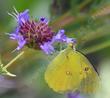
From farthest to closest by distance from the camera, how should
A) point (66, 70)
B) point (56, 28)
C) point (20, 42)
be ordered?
1. point (56, 28)
2. point (66, 70)
3. point (20, 42)

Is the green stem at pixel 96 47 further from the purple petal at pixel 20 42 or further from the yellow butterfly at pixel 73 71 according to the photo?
the purple petal at pixel 20 42

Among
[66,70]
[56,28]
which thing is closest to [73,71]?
[66,70]

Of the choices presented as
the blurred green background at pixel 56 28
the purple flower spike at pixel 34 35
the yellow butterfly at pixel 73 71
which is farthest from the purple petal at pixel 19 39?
the blurred green background at pixel 56 28

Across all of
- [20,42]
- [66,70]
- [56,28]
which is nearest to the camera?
[20,42]

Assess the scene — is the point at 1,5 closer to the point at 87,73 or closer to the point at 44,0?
the point at 44,0

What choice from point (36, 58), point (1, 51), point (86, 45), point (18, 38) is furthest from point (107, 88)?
point (18, 38)

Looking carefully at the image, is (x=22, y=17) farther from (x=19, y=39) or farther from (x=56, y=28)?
(x=56, y=28)

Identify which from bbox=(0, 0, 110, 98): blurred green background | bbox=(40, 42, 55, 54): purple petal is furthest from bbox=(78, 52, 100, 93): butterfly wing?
bbox=(0, 0, 110, 98): blurred green background

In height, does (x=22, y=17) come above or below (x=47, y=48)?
above
